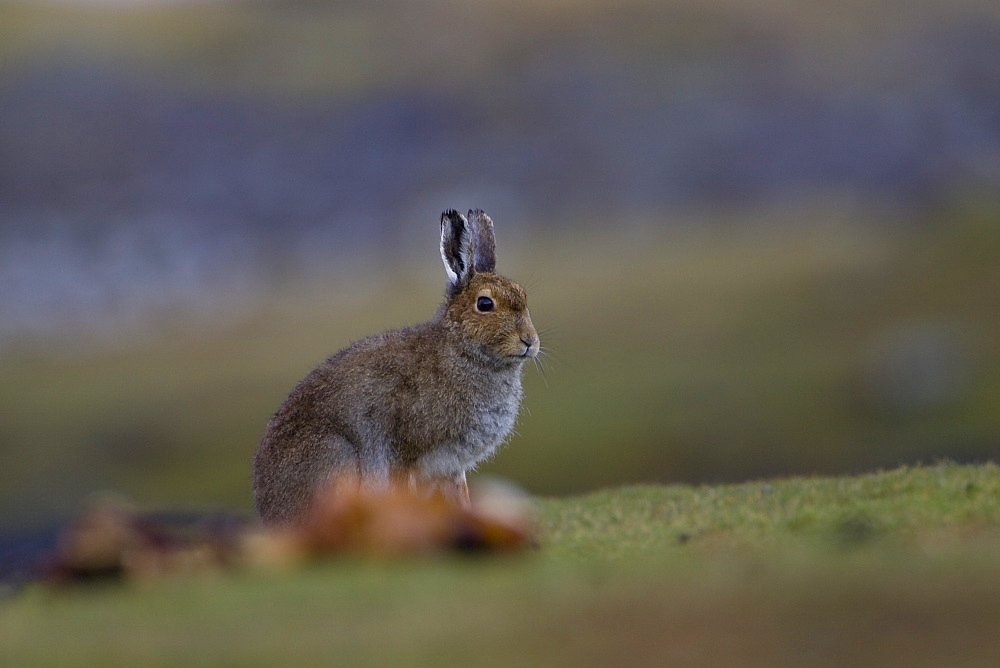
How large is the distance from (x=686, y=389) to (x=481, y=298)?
8999 cm

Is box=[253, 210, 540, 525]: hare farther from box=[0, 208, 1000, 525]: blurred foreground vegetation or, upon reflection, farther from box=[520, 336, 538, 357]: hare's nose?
box=[0, 208, 1000, 525]: blurred foreground vegetation

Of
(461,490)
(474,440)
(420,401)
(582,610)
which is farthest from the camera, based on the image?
(461,490)

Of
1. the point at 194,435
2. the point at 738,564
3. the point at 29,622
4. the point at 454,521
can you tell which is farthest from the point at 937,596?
the point at 194,435

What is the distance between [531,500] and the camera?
894 inches

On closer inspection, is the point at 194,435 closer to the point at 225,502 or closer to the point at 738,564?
the point at 225,502

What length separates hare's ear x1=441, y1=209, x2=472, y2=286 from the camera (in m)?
19.4

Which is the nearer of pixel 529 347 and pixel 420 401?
pixel 420 401

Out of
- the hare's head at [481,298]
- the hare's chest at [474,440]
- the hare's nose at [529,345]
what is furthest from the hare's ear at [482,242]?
the hare's chest at [474,440]

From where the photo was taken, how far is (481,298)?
19.1 m

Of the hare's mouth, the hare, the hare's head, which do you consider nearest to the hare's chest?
the hare

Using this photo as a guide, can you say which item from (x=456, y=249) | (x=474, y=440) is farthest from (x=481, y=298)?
(x=474, y=440)

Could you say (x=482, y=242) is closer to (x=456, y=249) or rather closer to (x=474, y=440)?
(x=456, y=249)

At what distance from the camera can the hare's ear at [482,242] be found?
19.5m

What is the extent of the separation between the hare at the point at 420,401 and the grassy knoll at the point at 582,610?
3.75 m
